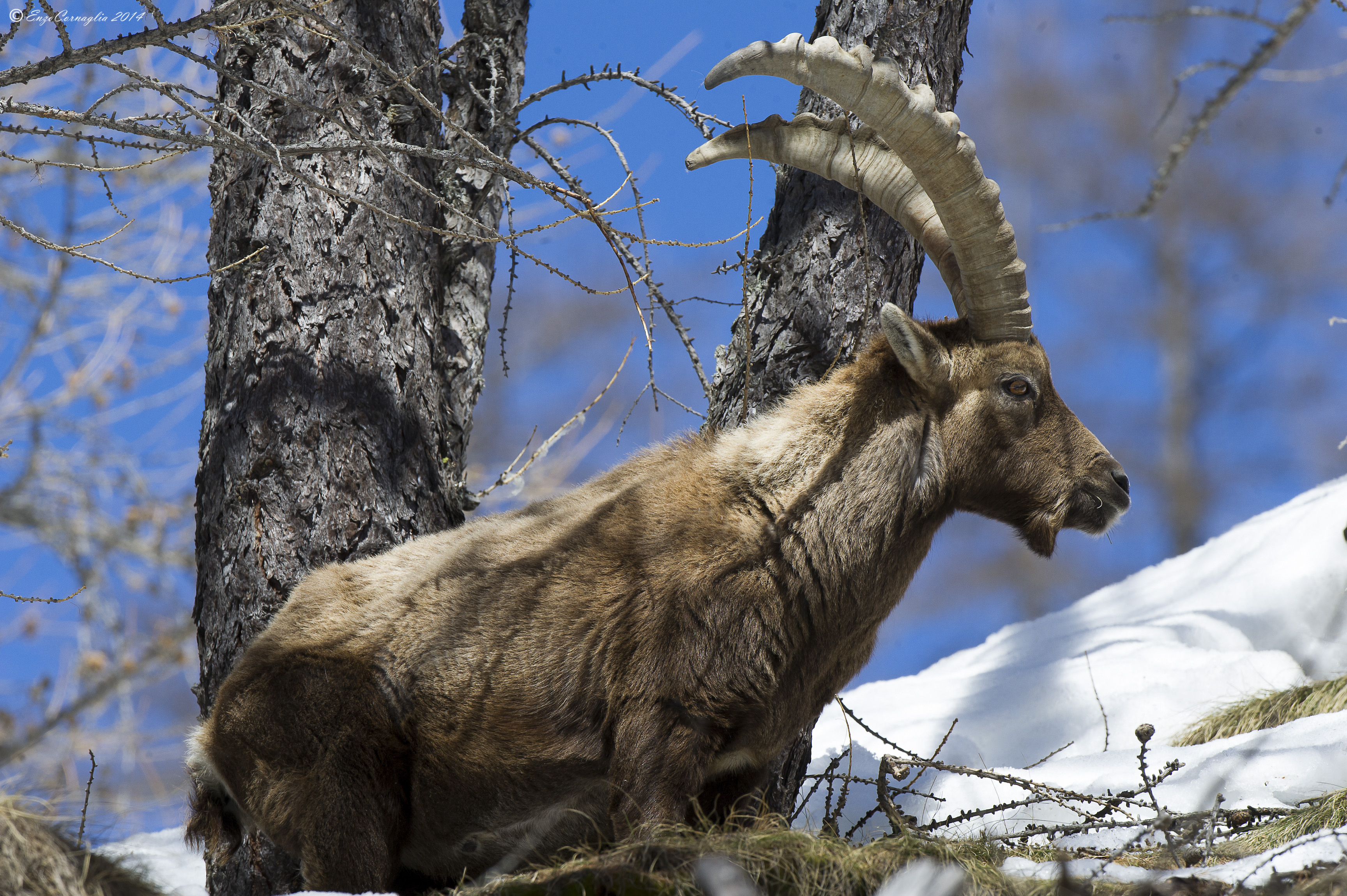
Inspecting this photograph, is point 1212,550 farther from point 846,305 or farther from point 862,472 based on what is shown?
point 862,472

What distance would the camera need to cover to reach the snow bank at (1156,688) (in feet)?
15.8

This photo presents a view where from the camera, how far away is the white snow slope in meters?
4.83

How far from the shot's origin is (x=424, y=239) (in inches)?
200

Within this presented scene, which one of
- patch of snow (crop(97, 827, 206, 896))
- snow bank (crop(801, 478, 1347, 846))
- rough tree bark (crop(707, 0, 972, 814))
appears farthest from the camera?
patch of snow (crop(97, 827, 206, 896))

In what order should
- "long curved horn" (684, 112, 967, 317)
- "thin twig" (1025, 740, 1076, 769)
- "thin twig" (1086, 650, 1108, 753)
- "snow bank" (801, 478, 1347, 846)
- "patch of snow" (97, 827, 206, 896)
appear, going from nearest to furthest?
"long curved horn" (684, 112, 967, 317)
"thin twig" (1025, 740, 1076, 769)
"snow bank" (801, 478, 1347, 846)
"patch of snow" (97, 827, 206, 896)
"thin twig" (1086, 650, 1108, 753)

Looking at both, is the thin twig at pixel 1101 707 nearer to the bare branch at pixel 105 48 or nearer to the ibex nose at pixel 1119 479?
the ibex nose at pixel 1119 479

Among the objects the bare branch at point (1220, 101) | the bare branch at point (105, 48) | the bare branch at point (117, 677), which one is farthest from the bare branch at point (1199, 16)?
the bare branch at point (117, 677)

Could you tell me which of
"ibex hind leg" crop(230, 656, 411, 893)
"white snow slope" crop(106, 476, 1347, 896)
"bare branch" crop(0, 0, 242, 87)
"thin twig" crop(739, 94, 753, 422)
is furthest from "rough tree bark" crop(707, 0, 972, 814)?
"bare branch" crop(0, 0, 242, 87)

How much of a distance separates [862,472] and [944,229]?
0.97 meters

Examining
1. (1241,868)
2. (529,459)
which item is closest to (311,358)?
(529,459)

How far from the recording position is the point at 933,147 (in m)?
3.74

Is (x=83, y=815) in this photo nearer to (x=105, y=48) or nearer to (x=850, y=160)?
(x=105, y=48)

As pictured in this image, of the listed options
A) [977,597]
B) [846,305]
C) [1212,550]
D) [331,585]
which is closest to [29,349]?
[331,585]

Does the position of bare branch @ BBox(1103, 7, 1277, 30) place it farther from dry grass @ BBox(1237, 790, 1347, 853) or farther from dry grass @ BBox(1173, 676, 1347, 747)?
dry grass @ BBox(1173, 676, 1347, 747)
